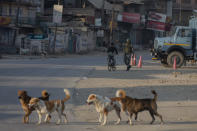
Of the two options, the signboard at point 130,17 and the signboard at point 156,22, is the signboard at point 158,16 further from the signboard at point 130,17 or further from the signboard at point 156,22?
the signboard at point 130,17

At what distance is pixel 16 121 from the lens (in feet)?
31.1

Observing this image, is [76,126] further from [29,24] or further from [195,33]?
[29,24]

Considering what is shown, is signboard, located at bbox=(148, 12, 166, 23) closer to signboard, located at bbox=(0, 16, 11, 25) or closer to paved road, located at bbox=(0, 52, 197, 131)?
signboard, located at bbox=(0, 16, 11, 25)

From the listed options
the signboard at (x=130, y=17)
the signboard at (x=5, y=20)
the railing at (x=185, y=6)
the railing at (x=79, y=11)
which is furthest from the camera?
the railing at (x=185, y=6)

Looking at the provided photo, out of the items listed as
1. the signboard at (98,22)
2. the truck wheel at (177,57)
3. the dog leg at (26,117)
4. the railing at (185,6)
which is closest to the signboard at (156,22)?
the railing at (185,6)

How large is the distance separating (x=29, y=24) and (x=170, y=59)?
106ft

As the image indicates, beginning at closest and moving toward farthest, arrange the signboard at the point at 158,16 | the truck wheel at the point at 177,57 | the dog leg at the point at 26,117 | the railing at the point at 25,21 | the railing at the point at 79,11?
1. the dog leg at the point at 26,117
2. the truck wheel at the point at 177,57
3. the railing at the point at 25,21
4. the railing at the point at 79,11
5. the signboard at the point at 158,16

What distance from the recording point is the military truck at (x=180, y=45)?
27.7 m

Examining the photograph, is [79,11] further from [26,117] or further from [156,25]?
[26,117]

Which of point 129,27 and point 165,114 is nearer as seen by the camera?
point 165,114

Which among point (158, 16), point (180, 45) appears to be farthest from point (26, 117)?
point (158, 16)

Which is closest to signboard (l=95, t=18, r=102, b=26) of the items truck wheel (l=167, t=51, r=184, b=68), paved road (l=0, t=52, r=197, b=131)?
truck wheel (l=167, t=51, r=184, b=68)

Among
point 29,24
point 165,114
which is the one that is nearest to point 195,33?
point 165,114

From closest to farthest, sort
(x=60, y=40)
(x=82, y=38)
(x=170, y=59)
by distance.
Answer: (x=170, y=59) → (x=60, y=40) → (x=82, y=38)
